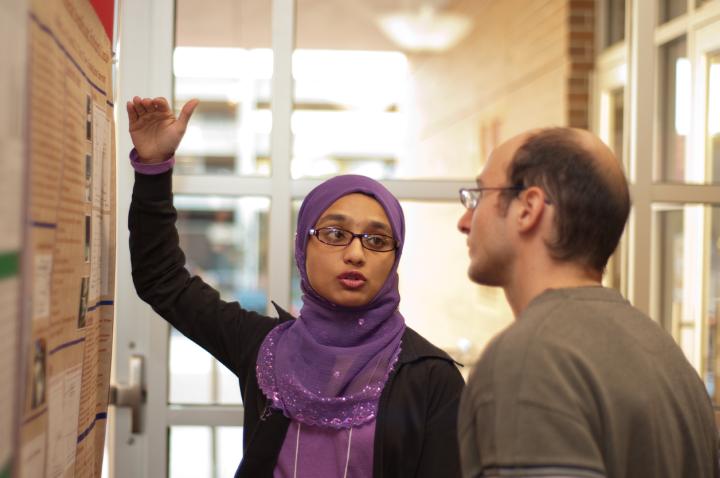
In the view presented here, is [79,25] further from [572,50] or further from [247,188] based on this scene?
[572,50]

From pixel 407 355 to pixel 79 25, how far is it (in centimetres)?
88

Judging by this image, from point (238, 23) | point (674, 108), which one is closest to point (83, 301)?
point (238, 23)

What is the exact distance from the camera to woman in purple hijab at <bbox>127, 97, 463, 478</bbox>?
156 centimetres

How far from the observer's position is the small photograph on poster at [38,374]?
1036mm

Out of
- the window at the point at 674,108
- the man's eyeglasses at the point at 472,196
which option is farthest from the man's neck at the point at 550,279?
the window at the point at 674,108

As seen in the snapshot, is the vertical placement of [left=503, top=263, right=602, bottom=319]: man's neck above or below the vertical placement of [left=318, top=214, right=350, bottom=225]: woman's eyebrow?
below

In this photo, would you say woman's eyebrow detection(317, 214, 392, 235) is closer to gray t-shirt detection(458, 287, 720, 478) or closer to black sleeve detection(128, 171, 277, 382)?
black sleeve detection(128, 171, 277, 382)

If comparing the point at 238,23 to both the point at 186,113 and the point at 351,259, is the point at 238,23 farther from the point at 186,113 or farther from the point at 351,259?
the point at 351,259

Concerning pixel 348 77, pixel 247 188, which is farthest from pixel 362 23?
pixel 247 188

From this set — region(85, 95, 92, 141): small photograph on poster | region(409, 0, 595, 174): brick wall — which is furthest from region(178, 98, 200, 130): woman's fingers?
region(409, 0, 595, 174): brick wall

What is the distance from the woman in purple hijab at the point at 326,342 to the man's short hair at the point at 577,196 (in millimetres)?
518

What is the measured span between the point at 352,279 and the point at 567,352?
25.8 inches

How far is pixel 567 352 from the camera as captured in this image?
3.34 ft

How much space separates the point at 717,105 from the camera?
214cm
